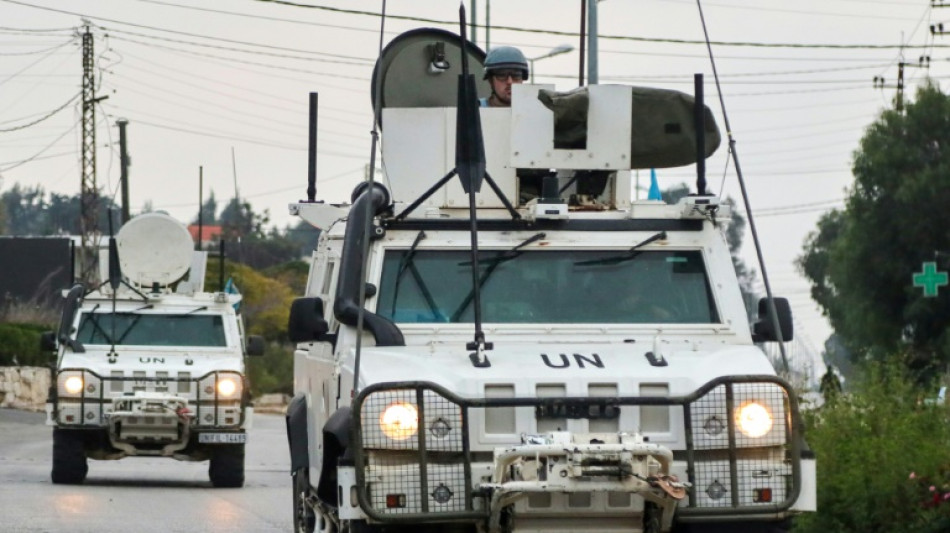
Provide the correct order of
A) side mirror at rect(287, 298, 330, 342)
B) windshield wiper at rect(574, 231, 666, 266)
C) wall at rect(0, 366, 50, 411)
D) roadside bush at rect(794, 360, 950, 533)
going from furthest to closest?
wall at rect(0, 366, 50, 411) < roadside bush at rect(794, 360, 950, 533) < windshield wiper at rect(574, 231, 666, 266) < side mirror at rect(287, 298, 330, 342)

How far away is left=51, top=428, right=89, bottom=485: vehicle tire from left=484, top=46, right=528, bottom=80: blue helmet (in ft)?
35.0

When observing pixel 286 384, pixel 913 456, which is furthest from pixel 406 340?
pixel 286 384

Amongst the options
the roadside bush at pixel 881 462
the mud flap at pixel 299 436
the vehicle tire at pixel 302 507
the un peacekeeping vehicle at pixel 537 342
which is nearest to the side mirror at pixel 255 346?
the roadside bush at pixel 881 462

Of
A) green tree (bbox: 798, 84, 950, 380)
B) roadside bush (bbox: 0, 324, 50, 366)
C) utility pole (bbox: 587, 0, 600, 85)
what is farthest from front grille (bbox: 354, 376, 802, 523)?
green tree (bbox: 798, 84, 950, 380)

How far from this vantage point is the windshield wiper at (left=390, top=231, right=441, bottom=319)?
10188mm

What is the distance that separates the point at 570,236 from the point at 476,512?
7.17ft

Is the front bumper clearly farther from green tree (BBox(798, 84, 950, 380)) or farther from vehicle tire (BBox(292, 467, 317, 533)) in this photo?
green tree (BBox(798, 84, 950, 380))

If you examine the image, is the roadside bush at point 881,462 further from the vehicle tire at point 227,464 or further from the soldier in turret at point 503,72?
the vehicle tire at point 227,464

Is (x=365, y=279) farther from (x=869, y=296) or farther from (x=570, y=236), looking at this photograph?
(x=869, y=296)

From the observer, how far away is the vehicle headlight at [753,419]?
905cm

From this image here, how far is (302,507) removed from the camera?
1204cm

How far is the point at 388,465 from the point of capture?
8.87m

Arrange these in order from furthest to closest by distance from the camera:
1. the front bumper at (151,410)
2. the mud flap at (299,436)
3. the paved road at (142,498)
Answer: the front bumper at (151,410), the paved road at (142,498), the mud flap at (299,436)

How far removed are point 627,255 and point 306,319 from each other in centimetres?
177
